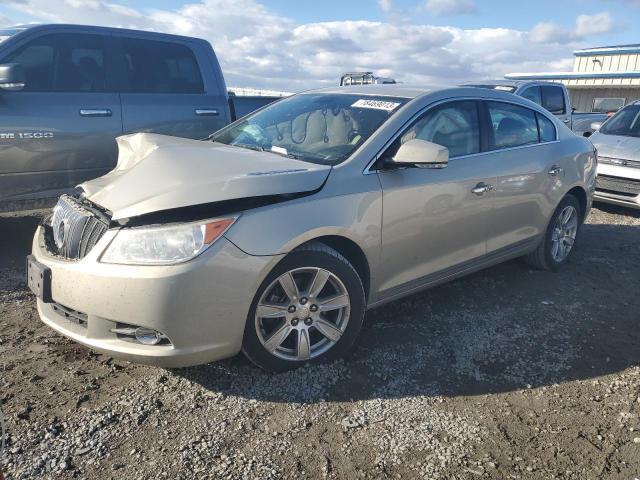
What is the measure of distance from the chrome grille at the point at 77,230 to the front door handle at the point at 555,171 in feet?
11.9

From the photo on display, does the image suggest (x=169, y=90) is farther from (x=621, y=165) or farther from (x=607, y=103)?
(x=607, y=103)

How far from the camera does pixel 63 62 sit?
498cm

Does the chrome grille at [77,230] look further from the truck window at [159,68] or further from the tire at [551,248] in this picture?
the tire at [551,248]

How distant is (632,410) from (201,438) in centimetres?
231

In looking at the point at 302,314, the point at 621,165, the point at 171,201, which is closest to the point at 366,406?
the point at 302,314

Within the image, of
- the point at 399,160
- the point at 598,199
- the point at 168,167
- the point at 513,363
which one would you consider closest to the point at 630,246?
the point at 598,199

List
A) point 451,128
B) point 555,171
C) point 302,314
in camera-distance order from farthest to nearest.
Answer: point 555,171 < point 451,128 < point 302,314

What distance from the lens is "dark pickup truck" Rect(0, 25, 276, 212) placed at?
467cm

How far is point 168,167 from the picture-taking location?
2902 mm

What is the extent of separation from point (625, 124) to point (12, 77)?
8268 mm

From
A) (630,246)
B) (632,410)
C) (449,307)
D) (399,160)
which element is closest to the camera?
(632,410)

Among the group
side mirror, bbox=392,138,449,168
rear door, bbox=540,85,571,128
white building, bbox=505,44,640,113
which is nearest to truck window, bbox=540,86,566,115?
rear door, bbox=540,85,571,128

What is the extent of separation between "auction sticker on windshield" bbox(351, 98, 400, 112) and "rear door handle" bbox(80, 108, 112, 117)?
268cm

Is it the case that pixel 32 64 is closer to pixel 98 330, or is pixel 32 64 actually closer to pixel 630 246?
pixel 98 330
